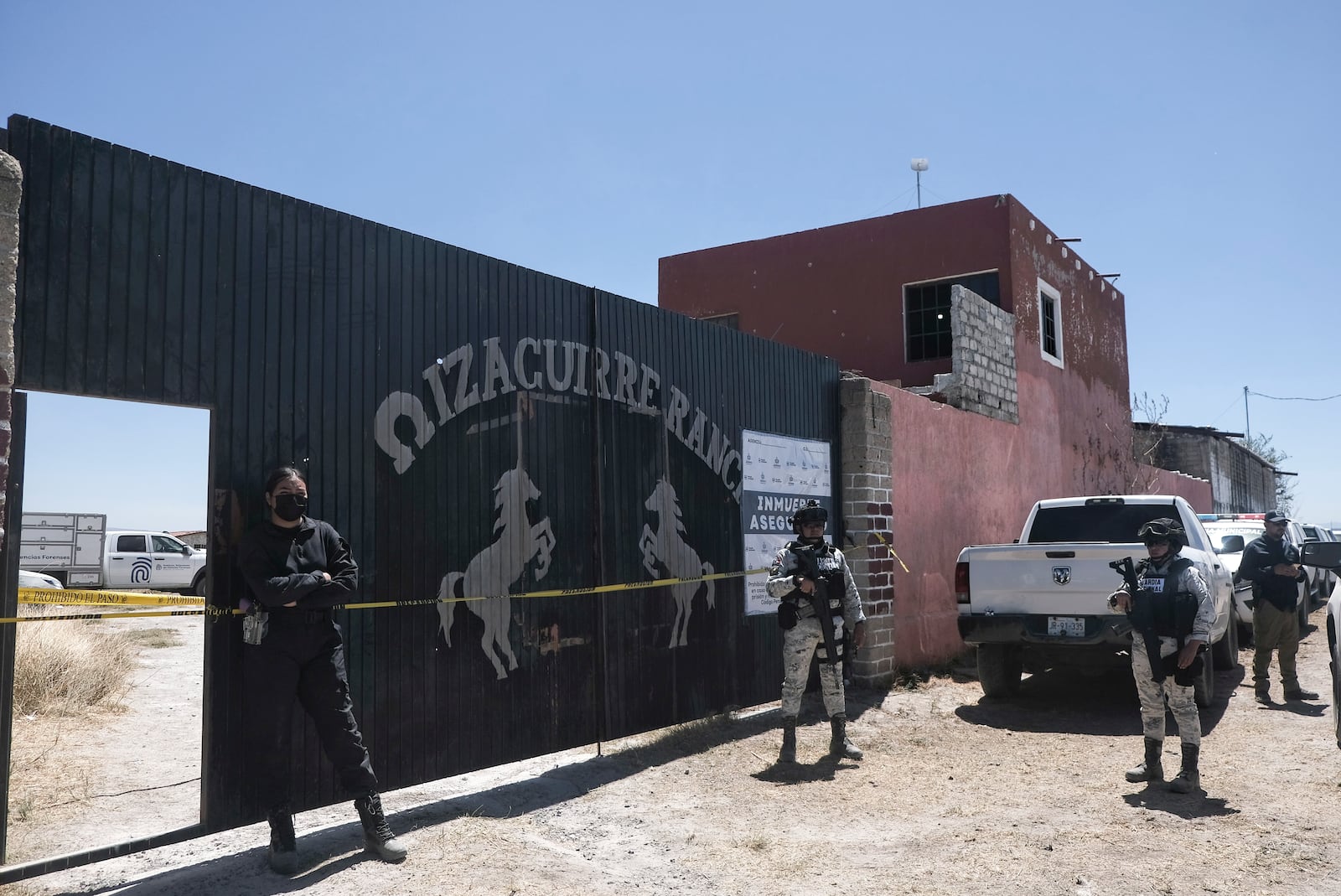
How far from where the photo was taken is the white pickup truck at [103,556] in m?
18.2

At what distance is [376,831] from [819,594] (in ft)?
11.6

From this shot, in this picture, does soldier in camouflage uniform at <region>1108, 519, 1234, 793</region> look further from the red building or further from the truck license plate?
the red building

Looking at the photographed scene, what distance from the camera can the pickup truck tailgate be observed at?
8.23 meters

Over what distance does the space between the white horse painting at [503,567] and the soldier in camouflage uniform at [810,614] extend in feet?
5.66

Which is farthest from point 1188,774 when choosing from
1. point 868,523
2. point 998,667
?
point 868,523

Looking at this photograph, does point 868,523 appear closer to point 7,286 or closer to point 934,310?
point 934,310

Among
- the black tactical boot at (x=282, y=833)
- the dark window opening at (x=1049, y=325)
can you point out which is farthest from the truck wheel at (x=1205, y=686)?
the dark window opening at (x=1049, y=325)

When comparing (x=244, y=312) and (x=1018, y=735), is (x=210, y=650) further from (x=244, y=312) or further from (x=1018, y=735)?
(x=1018, y=735)

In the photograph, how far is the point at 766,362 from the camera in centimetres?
925

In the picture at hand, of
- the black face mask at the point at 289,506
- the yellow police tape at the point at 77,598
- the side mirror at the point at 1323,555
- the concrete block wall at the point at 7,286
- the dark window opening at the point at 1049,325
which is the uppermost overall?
the dark window opening at the point at 1049,325

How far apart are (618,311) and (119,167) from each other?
12.0ft

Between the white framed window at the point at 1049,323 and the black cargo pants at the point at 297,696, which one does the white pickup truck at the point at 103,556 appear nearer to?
the black cargo pants at the point at 297,696

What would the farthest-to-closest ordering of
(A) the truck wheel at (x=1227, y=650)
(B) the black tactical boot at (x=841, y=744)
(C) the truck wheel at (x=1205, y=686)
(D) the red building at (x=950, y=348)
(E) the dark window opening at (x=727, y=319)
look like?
(E) the dark window opening at (x=727, y=319), (D) the red building at (x=950, y=348), (A) the truck wheel at (x=1227, y=650), (C) the truck wheel at (x=1205, y=686), (B) the black tactical boot at (x=841, y=744)

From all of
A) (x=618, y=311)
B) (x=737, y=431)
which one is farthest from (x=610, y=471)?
(x=737, y=431)
